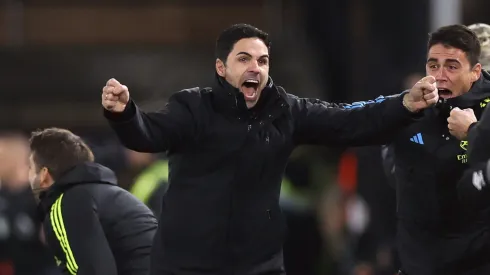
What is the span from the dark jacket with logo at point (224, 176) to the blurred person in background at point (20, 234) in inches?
143

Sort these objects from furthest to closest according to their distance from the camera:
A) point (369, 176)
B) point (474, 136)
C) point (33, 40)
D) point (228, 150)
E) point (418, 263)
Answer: point (33, 40) < point (369, 176) < point (418, 263) < point (228, 150) < point (474, 136)

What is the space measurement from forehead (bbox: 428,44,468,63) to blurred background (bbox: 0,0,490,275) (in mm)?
2854

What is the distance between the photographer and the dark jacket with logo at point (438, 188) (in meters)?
6.09

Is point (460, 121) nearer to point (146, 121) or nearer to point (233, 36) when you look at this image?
point (233, 36)

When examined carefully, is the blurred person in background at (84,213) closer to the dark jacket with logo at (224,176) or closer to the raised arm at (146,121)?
the dark jacket with logo at (224,176)

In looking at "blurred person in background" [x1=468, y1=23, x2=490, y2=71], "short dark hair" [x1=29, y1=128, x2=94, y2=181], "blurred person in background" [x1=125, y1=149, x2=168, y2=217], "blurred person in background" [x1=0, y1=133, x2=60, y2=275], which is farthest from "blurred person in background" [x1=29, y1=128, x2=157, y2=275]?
"blurred person in background" [x1=0, y1=133, x2=60, y2=275]

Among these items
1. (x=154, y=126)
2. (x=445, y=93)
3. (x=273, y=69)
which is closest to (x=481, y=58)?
(x=445, y=93)

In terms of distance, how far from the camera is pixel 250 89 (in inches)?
225

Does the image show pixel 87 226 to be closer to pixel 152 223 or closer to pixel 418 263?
pixel 152 223

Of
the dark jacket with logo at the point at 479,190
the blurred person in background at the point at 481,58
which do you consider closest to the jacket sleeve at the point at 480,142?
the dark jacket with logo at the point at 479,190

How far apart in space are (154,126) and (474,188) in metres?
1.52

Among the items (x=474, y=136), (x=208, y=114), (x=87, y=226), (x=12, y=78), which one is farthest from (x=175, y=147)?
(x=12, y=78)

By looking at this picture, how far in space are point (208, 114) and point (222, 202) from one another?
1.32 feet

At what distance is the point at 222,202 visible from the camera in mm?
5609
